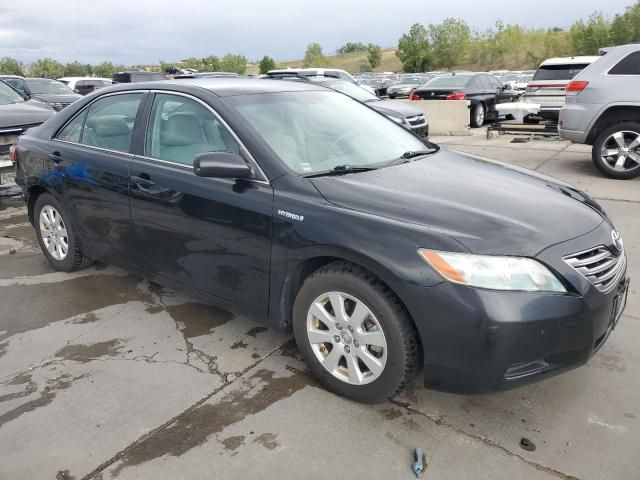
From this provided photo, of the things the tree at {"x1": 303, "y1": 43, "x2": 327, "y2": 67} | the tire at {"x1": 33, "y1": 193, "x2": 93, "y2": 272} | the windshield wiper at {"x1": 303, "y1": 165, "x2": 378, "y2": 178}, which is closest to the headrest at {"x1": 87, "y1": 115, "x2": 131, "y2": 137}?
the tire at {"x1": 33, "y1": 193, "x2": 93, "y2": 272}

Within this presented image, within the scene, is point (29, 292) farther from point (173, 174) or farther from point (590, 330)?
point (590, 330)

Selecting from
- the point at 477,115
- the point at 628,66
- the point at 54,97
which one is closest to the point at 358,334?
the point at 628,66

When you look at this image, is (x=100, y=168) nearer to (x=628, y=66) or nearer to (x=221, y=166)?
(x=221, y=166)

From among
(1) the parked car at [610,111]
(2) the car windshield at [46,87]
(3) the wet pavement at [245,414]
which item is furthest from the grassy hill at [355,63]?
(3) the wet pavement at [245,414]

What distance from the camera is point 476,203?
2.63 m

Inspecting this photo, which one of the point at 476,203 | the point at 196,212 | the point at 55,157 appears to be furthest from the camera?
the point at 55,157

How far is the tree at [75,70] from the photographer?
5264cm

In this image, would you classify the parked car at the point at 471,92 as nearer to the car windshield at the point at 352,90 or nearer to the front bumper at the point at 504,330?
the car windshield at the point at 352,90

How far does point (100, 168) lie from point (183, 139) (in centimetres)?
82

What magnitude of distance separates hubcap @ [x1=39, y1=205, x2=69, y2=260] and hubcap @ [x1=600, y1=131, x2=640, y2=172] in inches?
272

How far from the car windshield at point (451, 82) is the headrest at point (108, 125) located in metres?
11.6

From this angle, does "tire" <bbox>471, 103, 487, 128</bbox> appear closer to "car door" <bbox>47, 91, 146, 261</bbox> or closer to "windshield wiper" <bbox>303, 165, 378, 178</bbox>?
"car door" <bbox>47, 91, 146, 261</bbox>

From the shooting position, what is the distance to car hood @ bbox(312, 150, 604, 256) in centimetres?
238

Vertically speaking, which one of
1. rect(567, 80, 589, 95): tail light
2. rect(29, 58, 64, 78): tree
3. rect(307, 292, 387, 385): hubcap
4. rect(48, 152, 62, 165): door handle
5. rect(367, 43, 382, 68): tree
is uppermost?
rect(367, 43, 382, 68): tree
